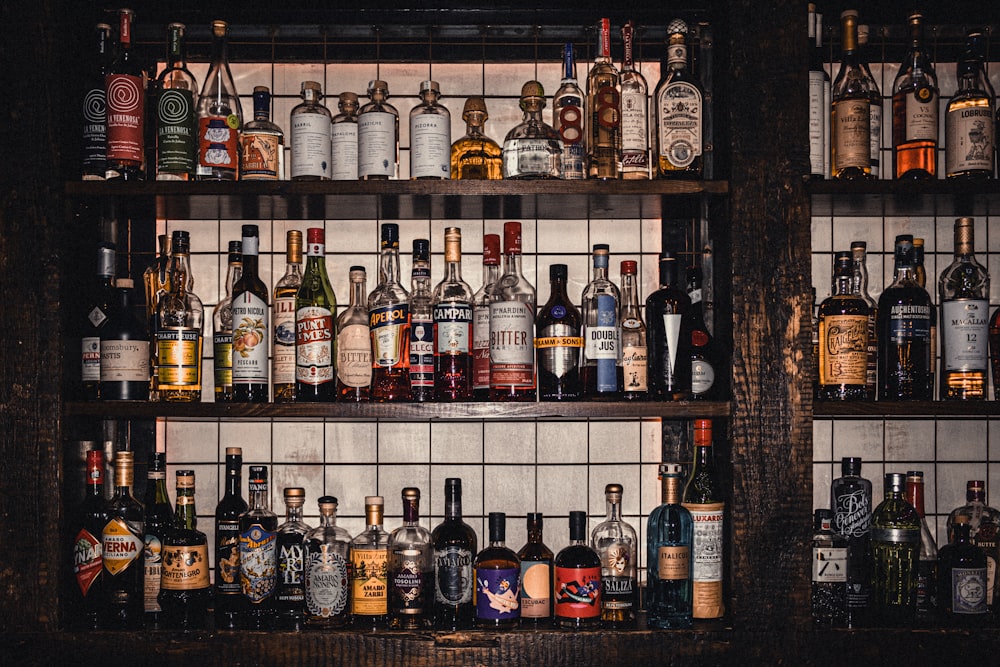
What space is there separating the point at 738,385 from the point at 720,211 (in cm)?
36

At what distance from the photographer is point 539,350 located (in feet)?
6.05

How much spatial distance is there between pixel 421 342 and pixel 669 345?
52 centimetres

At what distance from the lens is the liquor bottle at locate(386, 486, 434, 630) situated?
1.73 m

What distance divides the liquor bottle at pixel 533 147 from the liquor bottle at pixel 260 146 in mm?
481

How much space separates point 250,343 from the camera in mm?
1820

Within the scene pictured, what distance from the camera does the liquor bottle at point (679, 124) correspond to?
1827 millimetres

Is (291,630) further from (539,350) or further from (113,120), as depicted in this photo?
(113,120)

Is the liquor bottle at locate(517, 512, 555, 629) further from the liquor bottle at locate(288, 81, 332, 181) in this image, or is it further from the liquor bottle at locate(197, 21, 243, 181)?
the liquor bottle at locate(197, 21, 243, 181)

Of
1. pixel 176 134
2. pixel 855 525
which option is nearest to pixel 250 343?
pixel 176 134

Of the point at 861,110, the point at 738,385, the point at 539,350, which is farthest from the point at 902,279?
the point at 539,350

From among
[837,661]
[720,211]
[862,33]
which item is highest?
[862,33]

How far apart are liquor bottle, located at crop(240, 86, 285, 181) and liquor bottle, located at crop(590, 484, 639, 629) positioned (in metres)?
0.96

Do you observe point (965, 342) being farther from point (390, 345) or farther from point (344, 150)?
point (344, 150)

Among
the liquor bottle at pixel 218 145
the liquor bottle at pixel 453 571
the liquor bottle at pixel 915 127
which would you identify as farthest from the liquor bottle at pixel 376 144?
the liquor bottle at pixel 915 127
